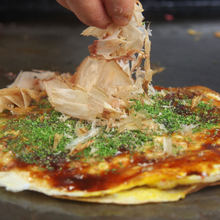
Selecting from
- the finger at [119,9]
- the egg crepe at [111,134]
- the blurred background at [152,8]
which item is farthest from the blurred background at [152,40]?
the finger at [119,9]

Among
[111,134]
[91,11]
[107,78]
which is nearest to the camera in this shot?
[91,11]

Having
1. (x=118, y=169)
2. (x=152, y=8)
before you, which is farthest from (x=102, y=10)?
(x=152, y=8)

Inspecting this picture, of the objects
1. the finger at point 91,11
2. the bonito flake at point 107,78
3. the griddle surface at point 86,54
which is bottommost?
the griddle surface at point 86,54

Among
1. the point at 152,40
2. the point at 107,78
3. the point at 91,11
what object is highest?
the point at 91,11

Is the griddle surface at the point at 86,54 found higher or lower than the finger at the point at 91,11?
lower

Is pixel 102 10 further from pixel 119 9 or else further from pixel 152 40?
pixel 152 40

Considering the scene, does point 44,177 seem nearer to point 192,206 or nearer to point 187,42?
point 192,206

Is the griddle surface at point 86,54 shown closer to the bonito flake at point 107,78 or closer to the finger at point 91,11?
the bonito flake at point 107,78

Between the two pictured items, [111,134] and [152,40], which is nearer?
[111,134]

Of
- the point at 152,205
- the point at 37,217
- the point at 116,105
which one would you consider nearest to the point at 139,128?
the point at 116,105
